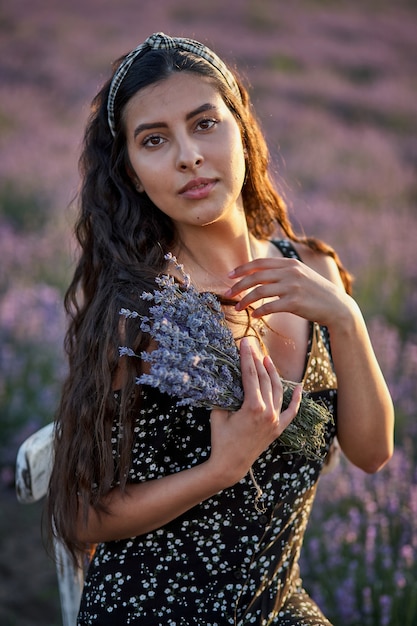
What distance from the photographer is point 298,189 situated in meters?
7.26

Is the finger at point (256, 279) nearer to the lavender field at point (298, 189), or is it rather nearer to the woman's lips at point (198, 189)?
the woman's lips at point (198, 189)

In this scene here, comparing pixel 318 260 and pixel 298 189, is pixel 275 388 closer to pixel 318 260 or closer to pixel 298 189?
pixel 318 260

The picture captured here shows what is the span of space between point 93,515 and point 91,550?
36 centimetres

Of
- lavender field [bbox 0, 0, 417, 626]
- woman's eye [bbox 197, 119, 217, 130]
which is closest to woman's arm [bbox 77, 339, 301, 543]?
woman's eye [bbox 197, 119, 217, 130]

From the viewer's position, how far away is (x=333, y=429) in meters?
2.07

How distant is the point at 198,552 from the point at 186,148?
101 cm

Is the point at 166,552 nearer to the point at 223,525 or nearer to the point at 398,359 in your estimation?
the point at 223,525

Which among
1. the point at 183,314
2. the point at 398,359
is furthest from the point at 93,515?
the point at 398,359

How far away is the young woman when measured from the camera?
1754mm

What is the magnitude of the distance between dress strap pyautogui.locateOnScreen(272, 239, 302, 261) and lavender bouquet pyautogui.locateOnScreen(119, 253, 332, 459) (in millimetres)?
724

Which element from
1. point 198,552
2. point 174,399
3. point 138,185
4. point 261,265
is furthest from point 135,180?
point 198,552

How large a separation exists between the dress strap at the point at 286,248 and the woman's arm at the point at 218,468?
750mm

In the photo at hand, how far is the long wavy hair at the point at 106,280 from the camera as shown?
176cm

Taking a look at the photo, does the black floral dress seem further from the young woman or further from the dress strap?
the dress strap
